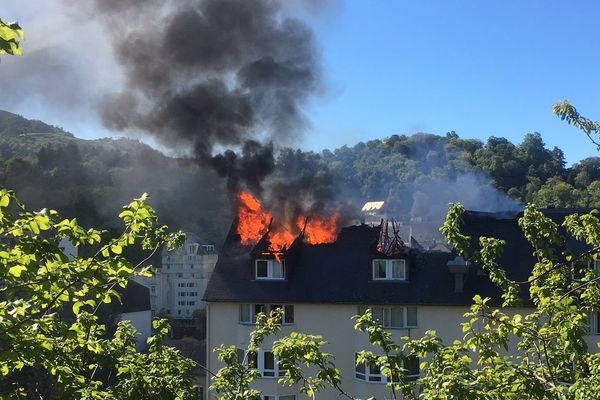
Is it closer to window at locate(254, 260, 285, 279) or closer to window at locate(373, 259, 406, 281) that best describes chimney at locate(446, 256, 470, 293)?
window at locate(373, 259, 406, 281)

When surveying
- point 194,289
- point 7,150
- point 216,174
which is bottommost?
point 194,289

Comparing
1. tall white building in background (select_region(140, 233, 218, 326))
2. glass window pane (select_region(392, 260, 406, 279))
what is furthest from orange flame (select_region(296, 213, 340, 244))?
tall white building in background (select_region(140, 233, 218, 326))

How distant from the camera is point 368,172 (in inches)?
2908

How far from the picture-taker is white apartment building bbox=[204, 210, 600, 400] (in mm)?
23406

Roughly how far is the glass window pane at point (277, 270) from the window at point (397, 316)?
3800 mm

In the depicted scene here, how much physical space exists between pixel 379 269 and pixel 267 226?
569 cm

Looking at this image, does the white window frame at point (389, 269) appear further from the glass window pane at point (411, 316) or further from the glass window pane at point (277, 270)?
the glass window pane at point (277, 270)

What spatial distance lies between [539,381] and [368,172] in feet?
222

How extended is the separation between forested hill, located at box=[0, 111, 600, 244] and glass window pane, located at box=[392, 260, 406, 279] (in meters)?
14.8

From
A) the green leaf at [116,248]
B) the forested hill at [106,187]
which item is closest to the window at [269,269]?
the green leaf at [116,248]

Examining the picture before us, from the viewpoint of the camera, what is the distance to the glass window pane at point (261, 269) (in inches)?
1028

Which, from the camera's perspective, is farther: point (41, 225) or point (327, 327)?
point (327, 327)

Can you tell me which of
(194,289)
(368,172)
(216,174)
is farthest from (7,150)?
(216,174)

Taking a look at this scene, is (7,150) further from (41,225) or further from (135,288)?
(41,225)
